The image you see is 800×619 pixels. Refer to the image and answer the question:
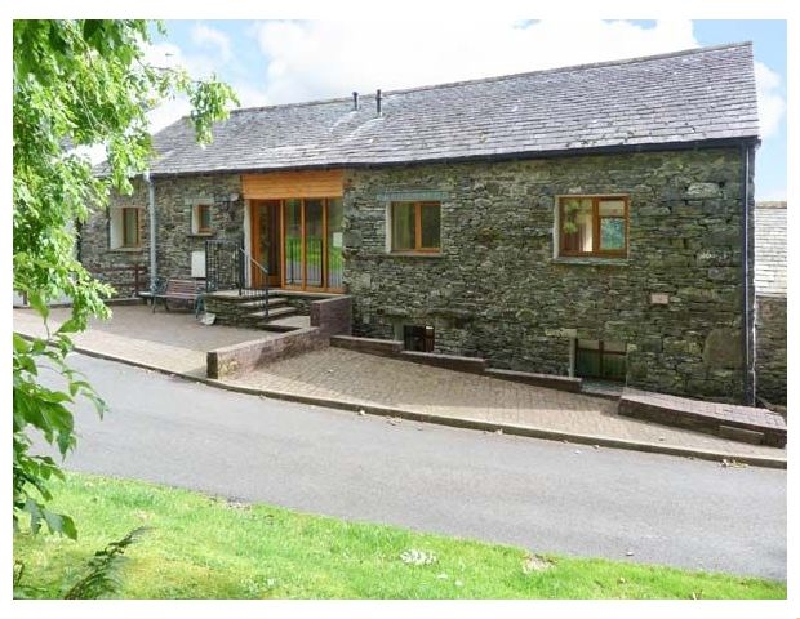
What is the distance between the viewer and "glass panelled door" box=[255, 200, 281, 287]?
12.0 m

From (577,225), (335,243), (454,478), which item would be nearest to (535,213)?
(577,225)

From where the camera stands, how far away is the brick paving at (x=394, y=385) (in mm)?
6832

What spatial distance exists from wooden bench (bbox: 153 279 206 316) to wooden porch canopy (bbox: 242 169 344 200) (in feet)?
5.76

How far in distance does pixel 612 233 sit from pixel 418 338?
3057mm

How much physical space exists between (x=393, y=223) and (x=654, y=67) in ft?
13.5

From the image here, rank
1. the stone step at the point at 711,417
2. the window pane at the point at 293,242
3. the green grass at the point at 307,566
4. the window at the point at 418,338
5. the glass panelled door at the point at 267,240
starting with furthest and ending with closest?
1. the glass panelled door at the point at 267,240
2. the window pane at the point at 293,242
3. the window at the point at 418,338
4. the stone step at the point at 711,417
5. the green grass at the point at 307,566

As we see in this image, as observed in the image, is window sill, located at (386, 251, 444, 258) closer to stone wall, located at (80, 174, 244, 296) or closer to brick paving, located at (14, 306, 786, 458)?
brick paving, located at (14, 306, 786, 458)

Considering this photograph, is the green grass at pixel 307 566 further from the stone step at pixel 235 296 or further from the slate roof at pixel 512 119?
the stone step at pixel 235 296

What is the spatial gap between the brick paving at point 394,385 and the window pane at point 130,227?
10.5 ft

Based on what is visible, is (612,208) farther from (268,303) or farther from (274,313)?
(268,303)

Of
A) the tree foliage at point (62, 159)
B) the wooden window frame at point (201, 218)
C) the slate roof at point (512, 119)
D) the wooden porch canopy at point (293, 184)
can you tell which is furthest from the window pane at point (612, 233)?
the wooden window frame at point (201, 218)

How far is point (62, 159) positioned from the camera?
169 inches

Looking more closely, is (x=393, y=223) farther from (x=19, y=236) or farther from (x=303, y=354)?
(x=19, y=236)

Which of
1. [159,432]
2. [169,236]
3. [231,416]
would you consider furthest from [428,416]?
[169,236]
